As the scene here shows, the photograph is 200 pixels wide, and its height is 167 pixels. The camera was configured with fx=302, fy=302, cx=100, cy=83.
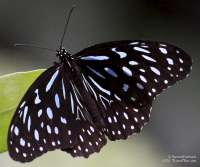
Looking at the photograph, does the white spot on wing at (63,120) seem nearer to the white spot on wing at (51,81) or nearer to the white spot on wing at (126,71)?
the white spot on wing at (51,81)

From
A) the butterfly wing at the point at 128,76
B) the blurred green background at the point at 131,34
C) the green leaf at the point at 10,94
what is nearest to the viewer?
the green leaf at the point at 10,94

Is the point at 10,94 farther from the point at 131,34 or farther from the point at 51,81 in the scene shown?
the point at 131,34

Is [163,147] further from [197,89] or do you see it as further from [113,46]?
[113,46]

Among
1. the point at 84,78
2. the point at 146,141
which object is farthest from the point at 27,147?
the point at 146,141

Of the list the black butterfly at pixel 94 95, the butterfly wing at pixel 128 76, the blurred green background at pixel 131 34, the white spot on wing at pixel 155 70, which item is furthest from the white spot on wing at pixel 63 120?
the blurred green background at pixel 131 34

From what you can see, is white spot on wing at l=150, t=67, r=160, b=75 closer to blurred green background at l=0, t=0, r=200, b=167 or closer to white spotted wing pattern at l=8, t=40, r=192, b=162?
white spotted wing pattern at l=8, t=40, r=192, b=162

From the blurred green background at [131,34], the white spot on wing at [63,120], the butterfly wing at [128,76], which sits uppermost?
the blurred green background at [131,34]

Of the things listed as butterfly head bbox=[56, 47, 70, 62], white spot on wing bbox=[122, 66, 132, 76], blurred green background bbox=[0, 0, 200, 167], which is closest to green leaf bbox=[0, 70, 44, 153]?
butterfly head bbox=[56, 47, 70, 62]

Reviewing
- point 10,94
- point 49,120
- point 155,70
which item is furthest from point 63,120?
point 155,70
